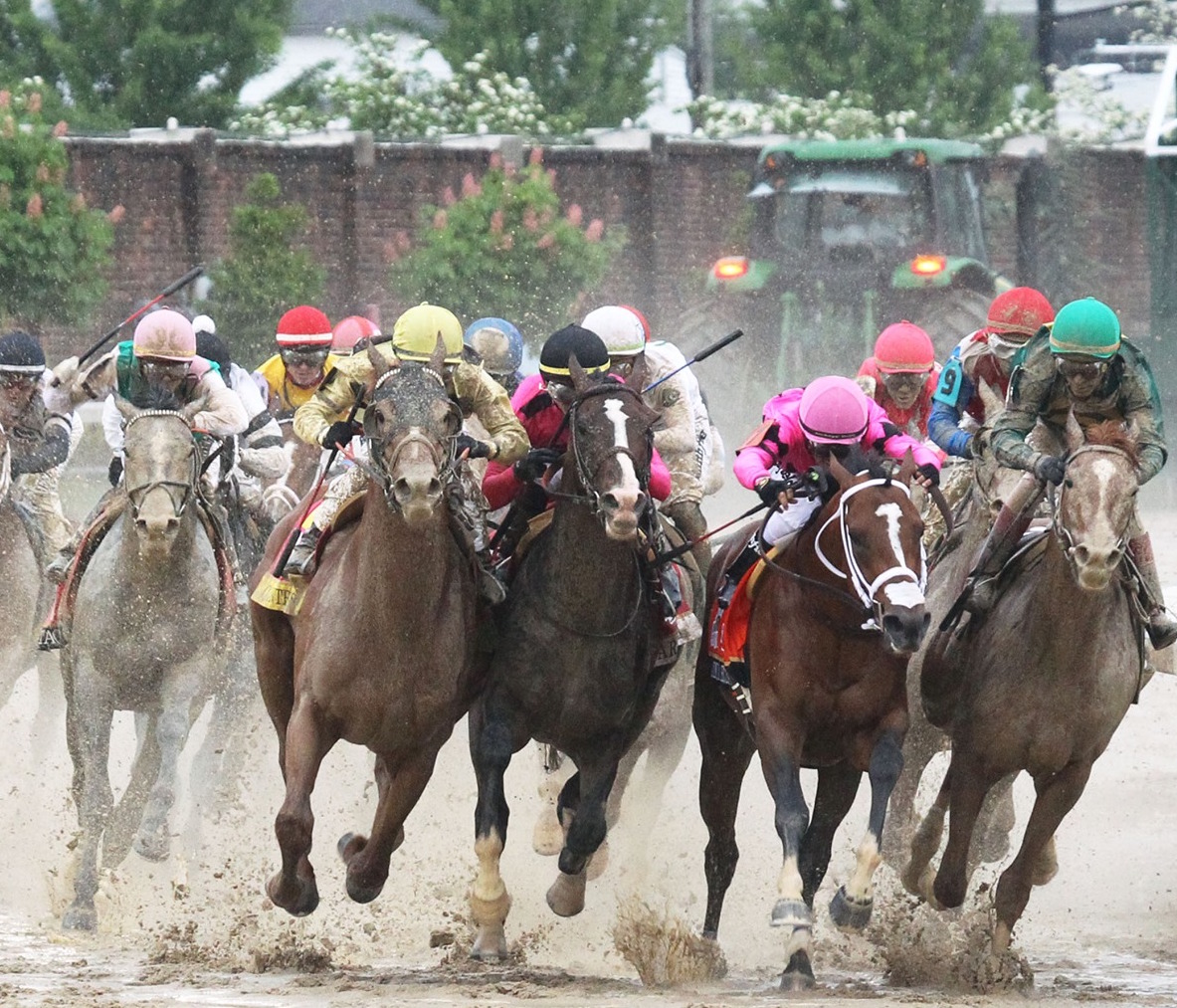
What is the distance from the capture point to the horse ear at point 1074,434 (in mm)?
8453

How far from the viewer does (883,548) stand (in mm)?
8281

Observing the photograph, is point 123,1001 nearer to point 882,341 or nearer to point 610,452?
point 610,452

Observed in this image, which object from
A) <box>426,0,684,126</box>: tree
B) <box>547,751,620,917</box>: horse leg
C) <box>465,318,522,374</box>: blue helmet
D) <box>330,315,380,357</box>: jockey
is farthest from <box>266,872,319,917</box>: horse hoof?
<box>426,0,684,126</box>: tree

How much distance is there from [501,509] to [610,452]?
1.49 metres

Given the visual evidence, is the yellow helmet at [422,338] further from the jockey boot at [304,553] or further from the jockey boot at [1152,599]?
the jockey boot at [1152,599]

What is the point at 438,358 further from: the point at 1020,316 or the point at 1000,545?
the point at 1020,316

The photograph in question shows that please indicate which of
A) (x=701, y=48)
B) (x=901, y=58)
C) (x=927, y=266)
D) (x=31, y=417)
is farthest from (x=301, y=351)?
(x=701, y=48)

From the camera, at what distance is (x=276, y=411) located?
488 inches

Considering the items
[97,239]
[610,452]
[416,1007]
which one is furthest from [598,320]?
[97,239]

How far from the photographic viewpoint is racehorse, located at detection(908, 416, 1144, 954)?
819 cm

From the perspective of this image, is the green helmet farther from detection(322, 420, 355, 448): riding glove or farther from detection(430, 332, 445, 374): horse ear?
detection(322, 420, 355, 448): riding glove

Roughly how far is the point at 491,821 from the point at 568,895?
55cm

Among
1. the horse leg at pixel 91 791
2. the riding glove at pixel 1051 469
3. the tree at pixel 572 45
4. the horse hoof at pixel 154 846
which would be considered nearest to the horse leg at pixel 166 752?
the horse hoof at pixel 154 846

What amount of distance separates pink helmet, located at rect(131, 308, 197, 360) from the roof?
50.0 ft
